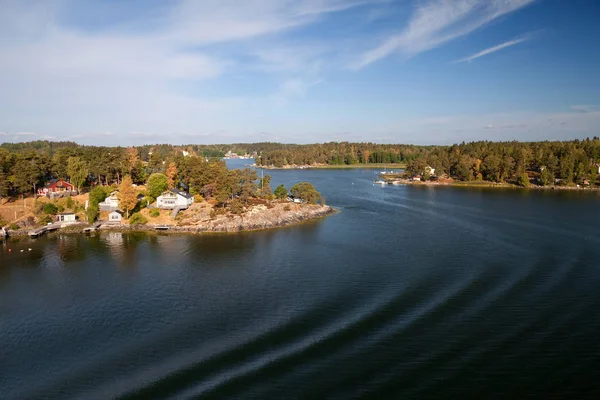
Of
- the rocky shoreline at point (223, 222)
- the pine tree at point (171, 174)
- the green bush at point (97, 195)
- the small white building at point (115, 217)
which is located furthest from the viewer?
the pine tree at point (171, 174)

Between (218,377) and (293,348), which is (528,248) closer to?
(293,348)

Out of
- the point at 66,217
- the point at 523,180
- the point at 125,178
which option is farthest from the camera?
the point at 523,180

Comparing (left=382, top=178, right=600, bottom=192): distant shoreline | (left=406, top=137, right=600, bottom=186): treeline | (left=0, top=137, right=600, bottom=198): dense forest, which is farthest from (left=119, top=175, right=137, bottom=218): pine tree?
(left=406, top=137, right=600, bottom=186): treeline

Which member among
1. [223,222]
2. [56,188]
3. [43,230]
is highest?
[56,188]

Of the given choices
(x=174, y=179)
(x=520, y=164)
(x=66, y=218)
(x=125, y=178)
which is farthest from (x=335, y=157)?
(x=66, y=218)

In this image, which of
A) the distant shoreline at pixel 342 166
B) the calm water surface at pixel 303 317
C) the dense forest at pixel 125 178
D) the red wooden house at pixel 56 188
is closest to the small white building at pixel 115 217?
the dense forest at pixel 125 178

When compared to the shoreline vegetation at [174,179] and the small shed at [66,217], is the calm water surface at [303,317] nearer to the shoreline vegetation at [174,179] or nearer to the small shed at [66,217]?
the small shed at [66,217]

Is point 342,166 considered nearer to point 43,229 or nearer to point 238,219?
point 238,219
